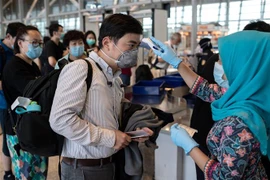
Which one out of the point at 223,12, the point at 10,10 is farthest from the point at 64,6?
the point at 223,12

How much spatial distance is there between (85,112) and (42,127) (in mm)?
207

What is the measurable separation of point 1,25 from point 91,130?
1279cm

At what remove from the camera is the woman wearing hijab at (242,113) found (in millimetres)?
913

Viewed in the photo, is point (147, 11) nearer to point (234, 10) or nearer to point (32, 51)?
point (234, 10)

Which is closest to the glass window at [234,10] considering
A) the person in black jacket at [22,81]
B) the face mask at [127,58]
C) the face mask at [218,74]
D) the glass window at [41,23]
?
the face mask at [218,74]

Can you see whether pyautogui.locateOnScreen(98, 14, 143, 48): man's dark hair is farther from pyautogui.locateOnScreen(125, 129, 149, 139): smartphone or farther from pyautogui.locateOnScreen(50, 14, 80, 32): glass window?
pyautogui.locateOnScreen(50, 14, 80, 32): glass window

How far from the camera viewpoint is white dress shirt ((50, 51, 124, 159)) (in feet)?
3.43

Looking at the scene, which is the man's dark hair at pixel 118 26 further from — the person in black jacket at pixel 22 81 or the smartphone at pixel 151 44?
the person in black jacket at pixel 22 81

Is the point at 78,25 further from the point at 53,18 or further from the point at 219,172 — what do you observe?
the point at 219,172

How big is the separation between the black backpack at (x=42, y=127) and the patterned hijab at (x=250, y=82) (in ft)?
1.89

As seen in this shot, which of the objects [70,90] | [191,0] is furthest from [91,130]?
[191,0]

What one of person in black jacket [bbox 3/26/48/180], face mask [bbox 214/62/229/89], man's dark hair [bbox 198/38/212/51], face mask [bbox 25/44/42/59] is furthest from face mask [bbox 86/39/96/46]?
face mask [bbox 214/62/229/89]

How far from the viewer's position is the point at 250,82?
0.96 metres

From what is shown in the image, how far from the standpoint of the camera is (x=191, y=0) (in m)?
5.81
